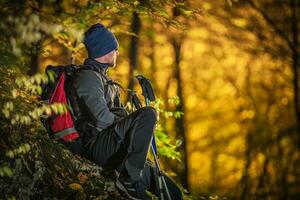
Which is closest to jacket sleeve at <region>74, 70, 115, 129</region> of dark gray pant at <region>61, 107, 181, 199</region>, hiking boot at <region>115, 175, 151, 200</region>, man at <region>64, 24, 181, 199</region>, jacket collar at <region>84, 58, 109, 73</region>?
man at <region>64, 24, 181, 199</region>

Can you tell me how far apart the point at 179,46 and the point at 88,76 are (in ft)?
54.9

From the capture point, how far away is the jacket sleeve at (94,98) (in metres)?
4.65


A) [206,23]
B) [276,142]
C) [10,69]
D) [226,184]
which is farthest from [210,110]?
[10,69]

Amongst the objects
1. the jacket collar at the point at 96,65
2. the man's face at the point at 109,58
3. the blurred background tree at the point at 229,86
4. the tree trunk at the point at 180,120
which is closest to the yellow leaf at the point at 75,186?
the jacket collar at the point at 96,65

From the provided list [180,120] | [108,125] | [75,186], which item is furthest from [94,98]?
[180,120]

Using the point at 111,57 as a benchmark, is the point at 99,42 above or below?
above

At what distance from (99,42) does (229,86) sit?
67.7ft

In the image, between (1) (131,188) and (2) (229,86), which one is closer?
(1) (131,188)

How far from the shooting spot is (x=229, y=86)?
2516 cm

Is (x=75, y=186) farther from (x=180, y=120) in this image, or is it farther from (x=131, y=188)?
(x=180, y=120)

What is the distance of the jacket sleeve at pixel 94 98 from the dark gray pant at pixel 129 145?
0.39 ft

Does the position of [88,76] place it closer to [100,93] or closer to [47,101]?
[100,93]

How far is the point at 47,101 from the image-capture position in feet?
15.6

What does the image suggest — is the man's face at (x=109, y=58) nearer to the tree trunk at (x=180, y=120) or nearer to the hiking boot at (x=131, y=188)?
the hiking boot at (x=131, y=188)
